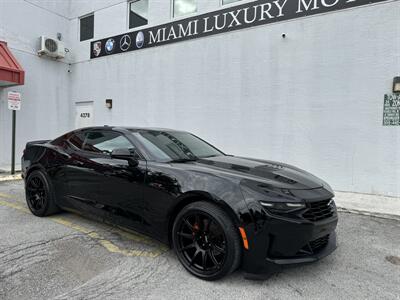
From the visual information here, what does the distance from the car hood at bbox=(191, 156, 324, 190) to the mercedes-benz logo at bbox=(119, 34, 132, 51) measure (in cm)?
790

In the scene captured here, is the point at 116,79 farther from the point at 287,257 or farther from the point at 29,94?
the point at 287,257

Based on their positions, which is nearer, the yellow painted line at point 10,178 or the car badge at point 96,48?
the yellow painted line at point 10,178

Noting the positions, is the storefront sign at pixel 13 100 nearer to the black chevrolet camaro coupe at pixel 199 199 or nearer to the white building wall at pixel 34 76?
the white building wall at pixel 34 76

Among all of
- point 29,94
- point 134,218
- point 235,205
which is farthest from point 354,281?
point 29,94

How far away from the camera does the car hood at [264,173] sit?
9.20 feet

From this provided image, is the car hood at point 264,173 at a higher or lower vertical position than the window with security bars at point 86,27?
lower

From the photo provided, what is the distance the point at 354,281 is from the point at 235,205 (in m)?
1.42

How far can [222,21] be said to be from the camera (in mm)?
8062

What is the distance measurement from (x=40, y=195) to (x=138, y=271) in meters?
2.41

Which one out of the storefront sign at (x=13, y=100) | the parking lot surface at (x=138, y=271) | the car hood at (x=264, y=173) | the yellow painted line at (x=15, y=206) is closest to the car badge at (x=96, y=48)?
the storefront sign at (x=13, y=100)

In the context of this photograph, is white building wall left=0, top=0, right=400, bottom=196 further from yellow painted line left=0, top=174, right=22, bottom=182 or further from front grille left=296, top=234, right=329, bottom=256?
front grille left=296, top=234, right=329, bottom=256

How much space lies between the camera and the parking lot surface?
100 inches

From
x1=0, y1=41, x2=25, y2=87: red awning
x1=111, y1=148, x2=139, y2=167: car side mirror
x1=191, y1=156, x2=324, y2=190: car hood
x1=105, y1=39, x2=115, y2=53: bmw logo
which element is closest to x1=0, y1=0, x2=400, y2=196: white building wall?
x1=105, y1=39, x2=115, y2=53: bmw logo

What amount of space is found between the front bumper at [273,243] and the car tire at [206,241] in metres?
0.13
